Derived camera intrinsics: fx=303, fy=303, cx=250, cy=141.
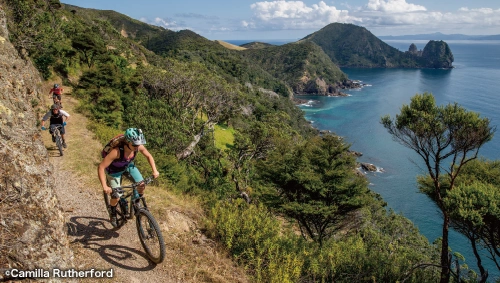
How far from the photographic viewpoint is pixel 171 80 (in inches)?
1415

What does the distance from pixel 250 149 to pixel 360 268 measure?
2788 cm

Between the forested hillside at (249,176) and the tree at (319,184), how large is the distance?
2.5 inches

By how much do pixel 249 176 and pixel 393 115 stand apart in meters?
72.8

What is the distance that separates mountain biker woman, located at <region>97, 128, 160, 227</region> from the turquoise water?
563 inches

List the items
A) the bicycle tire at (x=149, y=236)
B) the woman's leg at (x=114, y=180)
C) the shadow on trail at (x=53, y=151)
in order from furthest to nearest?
the shadow on trail at (x=53, y=151), the woman's leg at (x=114, y=180), the bicycle tire at (x=149, y=236)

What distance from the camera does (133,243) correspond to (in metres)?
6.88

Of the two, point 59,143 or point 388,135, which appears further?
point 388,135

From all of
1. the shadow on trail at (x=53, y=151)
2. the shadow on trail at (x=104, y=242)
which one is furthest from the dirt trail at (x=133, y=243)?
the shadow on trail at (x=53, y=151)

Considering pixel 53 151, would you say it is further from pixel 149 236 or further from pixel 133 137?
pixel 133 137

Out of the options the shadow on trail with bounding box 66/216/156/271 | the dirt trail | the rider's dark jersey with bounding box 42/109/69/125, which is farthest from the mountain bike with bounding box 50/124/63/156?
the shadow on trail with bounding box 66/216/156/271

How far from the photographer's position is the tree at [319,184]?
670 inches

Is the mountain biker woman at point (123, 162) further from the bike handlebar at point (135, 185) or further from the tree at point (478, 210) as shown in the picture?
the tree at point (478, 210)

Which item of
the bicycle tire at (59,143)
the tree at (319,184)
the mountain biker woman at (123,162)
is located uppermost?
the mountain biker woman at (123,162)

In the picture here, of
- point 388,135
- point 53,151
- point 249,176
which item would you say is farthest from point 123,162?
point 388,135
